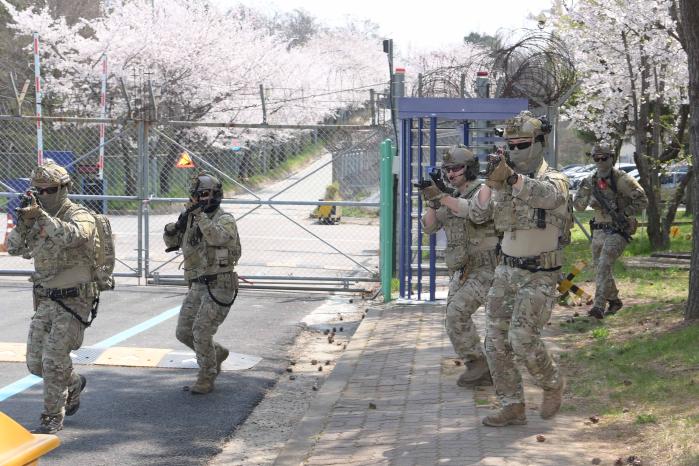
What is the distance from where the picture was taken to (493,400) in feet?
23.0

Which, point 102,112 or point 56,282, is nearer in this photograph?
point 56,282

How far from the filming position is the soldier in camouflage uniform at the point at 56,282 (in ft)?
21.6

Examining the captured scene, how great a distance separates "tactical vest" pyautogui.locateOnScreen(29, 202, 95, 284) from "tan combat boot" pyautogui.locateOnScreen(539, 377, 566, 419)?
123 inches

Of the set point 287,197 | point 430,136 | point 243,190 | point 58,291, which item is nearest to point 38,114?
point 243,190

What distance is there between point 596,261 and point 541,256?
5246mm

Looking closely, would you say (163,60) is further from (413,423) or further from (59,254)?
(413,423)

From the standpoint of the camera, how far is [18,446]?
2992mm

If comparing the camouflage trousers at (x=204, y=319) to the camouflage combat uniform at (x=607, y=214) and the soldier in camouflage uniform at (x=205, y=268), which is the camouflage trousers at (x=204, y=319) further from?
the camouflage combat uniform at (x=607, y=214)

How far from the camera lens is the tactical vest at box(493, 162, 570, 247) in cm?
610

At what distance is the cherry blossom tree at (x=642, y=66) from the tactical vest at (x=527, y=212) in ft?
38.6

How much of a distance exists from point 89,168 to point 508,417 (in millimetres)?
19397

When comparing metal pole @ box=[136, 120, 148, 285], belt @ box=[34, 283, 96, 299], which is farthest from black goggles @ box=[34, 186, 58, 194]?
metal pole @ box=[136, 120, 148, 285]

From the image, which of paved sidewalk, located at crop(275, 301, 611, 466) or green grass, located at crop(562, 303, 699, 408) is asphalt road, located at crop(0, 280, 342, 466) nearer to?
paved sidewalk, located at crop(275, 301, 611, 466)

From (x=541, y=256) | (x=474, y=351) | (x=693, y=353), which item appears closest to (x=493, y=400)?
(x=474, y=351)
